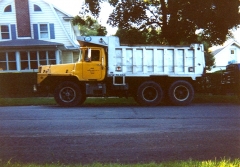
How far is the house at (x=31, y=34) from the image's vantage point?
24.6 m

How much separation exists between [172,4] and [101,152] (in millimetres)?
11058

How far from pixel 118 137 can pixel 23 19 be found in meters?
21.7

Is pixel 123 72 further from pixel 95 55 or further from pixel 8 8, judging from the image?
pixel 8 8

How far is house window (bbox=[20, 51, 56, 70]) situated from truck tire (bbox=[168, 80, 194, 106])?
15199 millimetres

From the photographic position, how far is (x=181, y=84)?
42.4 feet

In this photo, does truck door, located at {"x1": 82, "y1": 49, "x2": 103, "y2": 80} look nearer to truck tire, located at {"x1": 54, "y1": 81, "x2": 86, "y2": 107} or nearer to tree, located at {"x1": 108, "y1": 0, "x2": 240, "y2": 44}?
truck tire, located at {"x1": 54, "y1": 81, "x2": 86, "y2": 107}

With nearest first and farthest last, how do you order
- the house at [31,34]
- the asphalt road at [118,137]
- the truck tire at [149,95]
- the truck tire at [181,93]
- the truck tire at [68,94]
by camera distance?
1. the asphalt road at [118,137]
2. the truck tire at [68,94]
3. the truck tire at [149,95]
4. the truck tire at [181,93]
5. the house at [31,34]

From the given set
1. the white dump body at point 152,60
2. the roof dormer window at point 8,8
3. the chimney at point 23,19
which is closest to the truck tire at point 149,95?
the white dump body at point 152,60

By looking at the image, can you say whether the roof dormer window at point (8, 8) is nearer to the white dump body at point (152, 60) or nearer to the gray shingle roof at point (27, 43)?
the gray shingle roof at point (27, 43)

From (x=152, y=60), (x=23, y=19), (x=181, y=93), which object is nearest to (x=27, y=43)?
(x=23, y=19)

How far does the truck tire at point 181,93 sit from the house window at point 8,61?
1706 centimetres

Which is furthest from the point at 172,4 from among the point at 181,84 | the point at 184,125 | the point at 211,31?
the point at 184,125

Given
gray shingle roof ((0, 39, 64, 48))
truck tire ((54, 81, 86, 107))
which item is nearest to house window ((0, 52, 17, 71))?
gray shingle roof ((0, 39, 64, 48))

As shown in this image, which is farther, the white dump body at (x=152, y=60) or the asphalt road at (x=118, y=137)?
the white dump body at (x=152, y=60)
